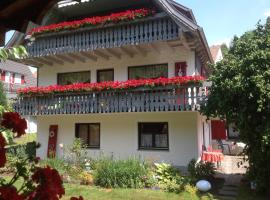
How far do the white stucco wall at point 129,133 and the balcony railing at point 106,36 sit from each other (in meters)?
3.70

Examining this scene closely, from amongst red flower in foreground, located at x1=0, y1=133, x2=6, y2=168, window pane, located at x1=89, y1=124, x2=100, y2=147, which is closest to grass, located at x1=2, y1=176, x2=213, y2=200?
window pane, located at x1=89, y1=124, x2=100, y2=147

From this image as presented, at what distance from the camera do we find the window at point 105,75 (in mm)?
17562

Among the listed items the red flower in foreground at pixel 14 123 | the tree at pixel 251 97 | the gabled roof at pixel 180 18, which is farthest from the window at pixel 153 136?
the red flower in foreground at pixel 14 123

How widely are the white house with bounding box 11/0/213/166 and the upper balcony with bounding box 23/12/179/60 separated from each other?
0.05 m

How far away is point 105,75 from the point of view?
17734 millimetres

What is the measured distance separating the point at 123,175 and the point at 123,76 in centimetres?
625

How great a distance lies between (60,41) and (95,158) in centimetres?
649

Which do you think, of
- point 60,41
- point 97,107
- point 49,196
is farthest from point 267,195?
point 60,41

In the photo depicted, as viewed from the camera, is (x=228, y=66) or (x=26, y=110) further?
(x=26, y=110)

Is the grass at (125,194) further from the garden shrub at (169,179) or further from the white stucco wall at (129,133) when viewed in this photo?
the white stucco wall at (129,133)

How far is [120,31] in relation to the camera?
51.3ft

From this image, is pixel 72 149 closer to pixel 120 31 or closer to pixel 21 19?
pixel 120 31

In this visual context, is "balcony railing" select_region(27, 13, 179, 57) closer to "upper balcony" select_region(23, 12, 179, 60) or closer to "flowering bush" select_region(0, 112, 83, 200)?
"upper balcony" select_region(23, 12, 179, 60)

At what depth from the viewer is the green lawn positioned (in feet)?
35.8
